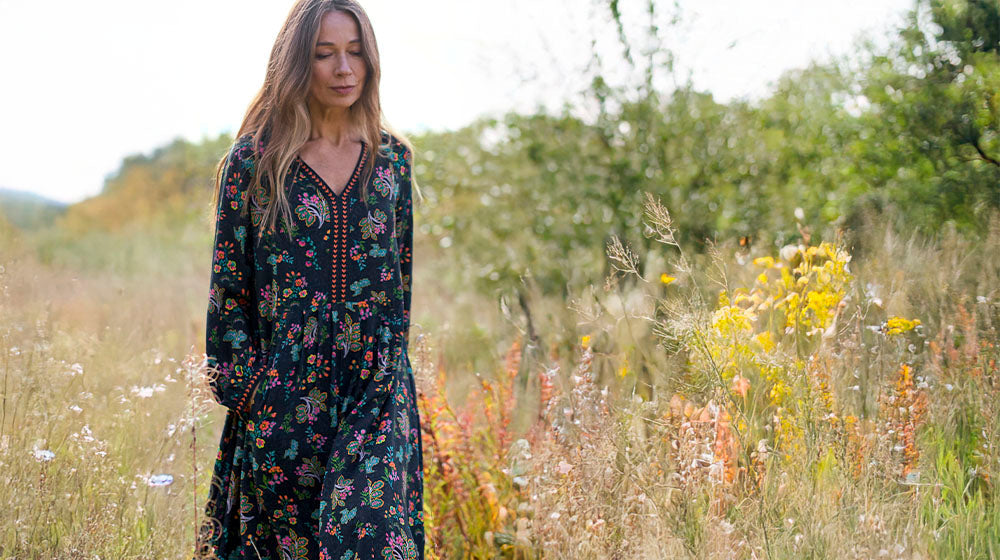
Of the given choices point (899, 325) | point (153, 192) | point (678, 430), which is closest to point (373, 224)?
point (678, 430)

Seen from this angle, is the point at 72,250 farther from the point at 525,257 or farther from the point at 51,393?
the point at 51,393

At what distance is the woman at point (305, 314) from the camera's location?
2338 mm

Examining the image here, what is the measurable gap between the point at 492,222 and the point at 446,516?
11.4 ft

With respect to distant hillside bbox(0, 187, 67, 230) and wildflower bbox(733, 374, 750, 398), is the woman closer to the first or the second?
wildflower bbox(733, 374, 750, 398)

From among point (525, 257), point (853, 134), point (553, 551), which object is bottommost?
point (553, 551)

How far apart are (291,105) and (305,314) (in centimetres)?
60

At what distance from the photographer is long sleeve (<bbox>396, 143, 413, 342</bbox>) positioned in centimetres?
262

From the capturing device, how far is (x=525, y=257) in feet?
19.2

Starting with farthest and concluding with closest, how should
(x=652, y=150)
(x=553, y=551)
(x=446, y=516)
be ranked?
(x=652, y=150)
(x=446, y=516)
(x=553, y=551)

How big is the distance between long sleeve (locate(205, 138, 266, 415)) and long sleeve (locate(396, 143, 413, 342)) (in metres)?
0.45

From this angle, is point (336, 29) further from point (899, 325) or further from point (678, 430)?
point (899, 325)

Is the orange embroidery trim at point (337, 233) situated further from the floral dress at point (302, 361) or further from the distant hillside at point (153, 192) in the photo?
the distant hillside at point (153, 192)

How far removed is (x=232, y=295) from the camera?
2428 mm

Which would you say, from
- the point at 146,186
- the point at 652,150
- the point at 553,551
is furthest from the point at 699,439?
the point at 146,186
